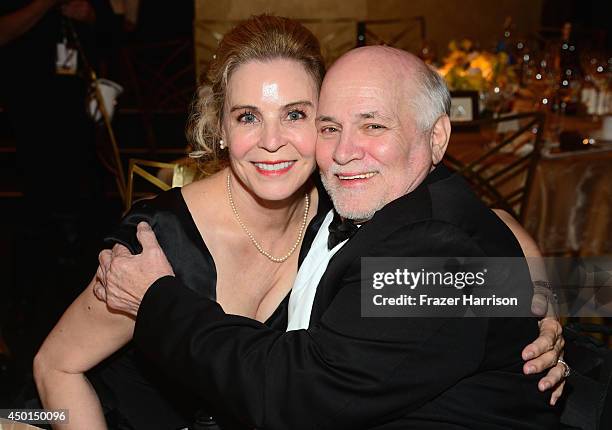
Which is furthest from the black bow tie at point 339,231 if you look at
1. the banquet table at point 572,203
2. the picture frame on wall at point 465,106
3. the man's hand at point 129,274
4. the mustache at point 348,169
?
the picture frame on wall at point 465,106

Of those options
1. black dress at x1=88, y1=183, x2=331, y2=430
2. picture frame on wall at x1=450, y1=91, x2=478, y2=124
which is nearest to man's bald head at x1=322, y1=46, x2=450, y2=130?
black dress at x1=88, y1=183, x2=331, y2=430

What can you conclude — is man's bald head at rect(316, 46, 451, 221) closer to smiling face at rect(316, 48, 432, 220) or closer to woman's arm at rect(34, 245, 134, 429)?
smiling face at rect(316, 48, 432, 220)

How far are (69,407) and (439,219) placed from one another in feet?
3.51

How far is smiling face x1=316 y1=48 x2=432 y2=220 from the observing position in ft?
5.78

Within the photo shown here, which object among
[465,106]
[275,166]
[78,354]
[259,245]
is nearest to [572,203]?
[465,106]

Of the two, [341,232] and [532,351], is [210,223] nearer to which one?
[341,232]

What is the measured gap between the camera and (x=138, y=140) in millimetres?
7320

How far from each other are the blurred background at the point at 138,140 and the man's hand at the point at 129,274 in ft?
1.60

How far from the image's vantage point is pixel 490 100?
13.5 ft

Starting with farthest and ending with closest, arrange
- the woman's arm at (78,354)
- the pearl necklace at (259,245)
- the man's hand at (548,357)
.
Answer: the pearl necklace at (259,245) < the woman's arm at (78,354) < the man's hand at (548,357)

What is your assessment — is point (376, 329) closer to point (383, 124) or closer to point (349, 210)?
point (349, 210)

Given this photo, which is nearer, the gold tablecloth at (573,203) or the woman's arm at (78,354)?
the woman's arm at (78,354)

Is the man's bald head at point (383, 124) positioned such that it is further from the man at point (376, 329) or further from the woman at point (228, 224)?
the woman at point (228, 224)

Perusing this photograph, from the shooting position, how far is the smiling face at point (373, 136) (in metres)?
1.76
